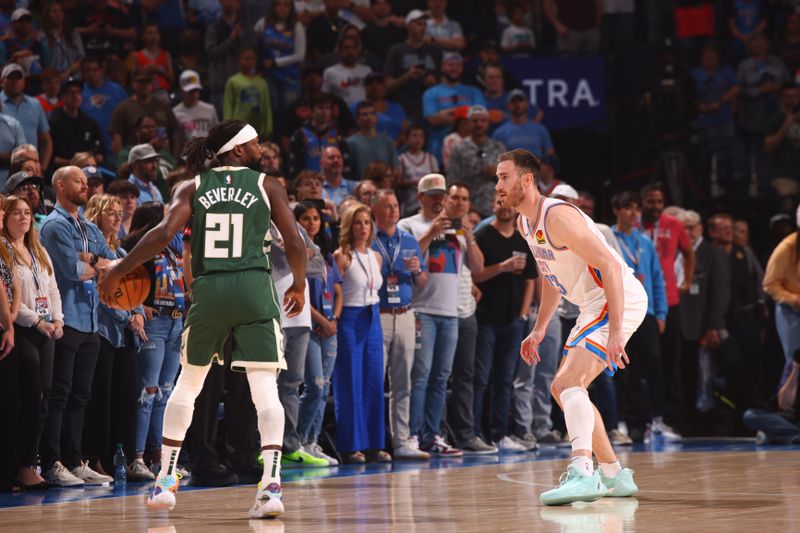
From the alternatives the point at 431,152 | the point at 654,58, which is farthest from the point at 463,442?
the point at 654,58

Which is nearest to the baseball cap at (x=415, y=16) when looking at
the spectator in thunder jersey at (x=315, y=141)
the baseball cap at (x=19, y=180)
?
the spectator in thunder jersey at (x=315, y=141)

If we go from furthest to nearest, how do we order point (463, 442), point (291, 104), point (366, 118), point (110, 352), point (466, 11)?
point (466, 11) → point (291, 104) → point (366, 118) → point (463, 442) → point (110, 352)

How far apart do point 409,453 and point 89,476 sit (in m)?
3.12

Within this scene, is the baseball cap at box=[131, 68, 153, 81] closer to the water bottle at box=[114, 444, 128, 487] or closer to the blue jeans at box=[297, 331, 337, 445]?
the blue jeans at box=[297, 331, 337, 445]

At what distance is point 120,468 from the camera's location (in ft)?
34.0

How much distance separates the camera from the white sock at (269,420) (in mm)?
6898

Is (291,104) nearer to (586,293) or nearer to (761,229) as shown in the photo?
(761,229)

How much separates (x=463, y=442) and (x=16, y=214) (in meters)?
5.04

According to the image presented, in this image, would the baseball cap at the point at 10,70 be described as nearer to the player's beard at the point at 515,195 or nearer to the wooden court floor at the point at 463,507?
the wooden court floor at the point at 463,507

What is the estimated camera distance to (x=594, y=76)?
17.4 m

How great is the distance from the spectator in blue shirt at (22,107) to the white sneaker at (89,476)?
4.26m

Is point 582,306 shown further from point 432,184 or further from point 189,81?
point 189,81

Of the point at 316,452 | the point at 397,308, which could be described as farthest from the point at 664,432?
the point at 316,452

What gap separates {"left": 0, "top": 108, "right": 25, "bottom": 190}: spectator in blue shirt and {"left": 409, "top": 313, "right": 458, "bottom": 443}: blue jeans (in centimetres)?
414
